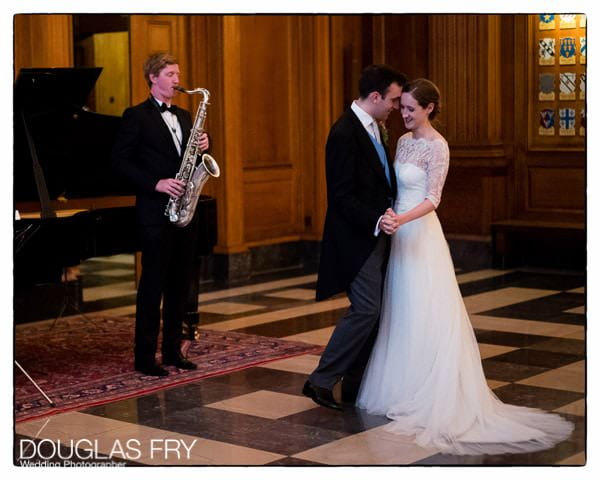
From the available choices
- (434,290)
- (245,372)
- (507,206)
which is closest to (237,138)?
(507,206)

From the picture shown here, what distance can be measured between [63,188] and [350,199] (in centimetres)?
267

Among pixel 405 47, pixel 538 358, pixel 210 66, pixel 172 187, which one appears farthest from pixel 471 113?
pixel 172 187

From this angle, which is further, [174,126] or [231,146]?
[231,146]

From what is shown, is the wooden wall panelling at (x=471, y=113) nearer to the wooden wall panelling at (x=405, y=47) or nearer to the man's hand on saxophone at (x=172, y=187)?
the wooden wall panelling at (x=405, y=47)

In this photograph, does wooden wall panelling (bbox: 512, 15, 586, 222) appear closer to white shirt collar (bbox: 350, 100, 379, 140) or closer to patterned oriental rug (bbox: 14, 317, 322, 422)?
patterned oriental rug (bbox: 14, 317, 322, 422)

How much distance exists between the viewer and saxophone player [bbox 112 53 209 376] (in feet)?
19.0

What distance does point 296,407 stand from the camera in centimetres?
521

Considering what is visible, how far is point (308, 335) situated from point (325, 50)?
4.11m

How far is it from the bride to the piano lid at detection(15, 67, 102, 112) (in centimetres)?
205

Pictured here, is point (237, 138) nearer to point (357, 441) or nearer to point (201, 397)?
point (201, 397)

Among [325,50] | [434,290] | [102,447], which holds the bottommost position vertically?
[102,447]

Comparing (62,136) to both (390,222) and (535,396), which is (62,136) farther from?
(535,396)

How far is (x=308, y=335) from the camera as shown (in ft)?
23.0

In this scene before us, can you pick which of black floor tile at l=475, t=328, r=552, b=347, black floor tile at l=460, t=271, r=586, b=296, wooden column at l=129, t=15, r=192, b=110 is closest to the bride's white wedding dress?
black floor tile at l=475, t=328, r=552, b=347
